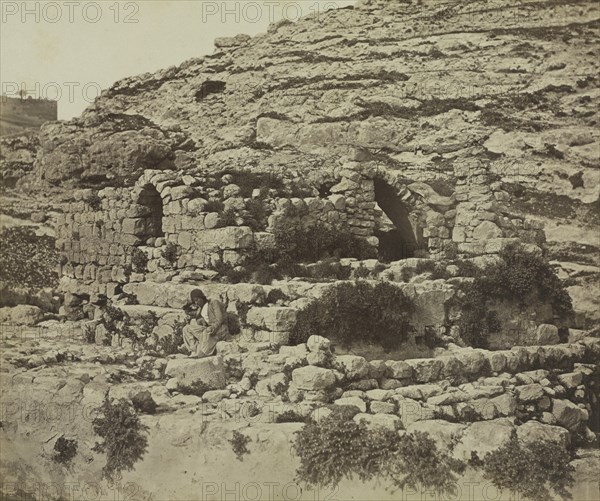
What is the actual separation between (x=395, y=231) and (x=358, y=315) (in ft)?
17.2

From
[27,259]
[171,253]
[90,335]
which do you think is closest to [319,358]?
[171,253]

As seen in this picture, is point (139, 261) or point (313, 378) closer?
point (313, 378)

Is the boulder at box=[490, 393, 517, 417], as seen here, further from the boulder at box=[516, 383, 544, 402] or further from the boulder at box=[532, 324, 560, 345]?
the boulder at box=[532, 324, 560, 345]

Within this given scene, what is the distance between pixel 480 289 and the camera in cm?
1230

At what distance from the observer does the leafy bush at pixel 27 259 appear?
65.0ft

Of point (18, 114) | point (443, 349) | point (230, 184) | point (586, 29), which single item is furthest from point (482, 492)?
point (18, 114)

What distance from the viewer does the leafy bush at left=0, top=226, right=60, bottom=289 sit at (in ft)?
65.0

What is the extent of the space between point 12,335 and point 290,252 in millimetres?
5967

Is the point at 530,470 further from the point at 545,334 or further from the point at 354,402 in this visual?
the point at 545,334

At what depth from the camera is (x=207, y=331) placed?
10.7 metres

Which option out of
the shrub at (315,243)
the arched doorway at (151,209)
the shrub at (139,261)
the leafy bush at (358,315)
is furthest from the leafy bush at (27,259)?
the leafy bush at (358,315)

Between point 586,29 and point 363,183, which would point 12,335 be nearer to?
point 363,183

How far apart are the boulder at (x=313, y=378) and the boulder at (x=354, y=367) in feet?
0.96

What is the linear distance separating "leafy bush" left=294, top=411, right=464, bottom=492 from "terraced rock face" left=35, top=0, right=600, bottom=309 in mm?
12889
